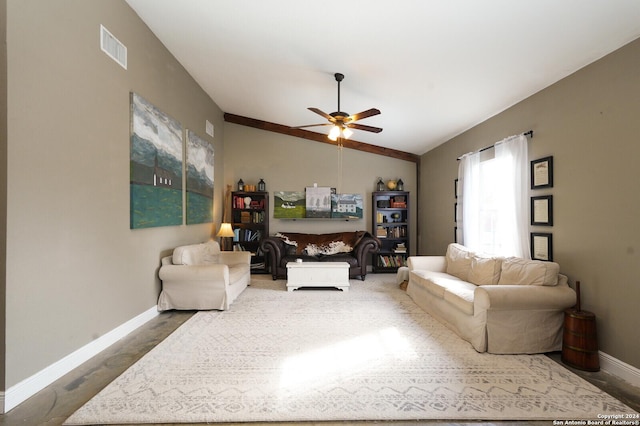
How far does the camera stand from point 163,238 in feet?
12.5

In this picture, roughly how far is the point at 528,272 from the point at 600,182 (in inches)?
38.6

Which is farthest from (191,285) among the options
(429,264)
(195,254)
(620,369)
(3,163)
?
(620,369)

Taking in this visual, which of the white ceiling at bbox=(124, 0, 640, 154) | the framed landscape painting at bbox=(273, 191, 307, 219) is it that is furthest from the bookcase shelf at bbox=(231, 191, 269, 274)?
the white ceiling at bbox=(124, 0, 640, 154)

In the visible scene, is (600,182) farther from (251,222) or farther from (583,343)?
(251,222)

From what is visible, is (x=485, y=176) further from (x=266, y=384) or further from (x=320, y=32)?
(x=266, y=384)

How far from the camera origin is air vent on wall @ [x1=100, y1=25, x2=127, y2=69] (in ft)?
8.93

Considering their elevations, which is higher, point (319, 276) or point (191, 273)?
point (191, 273)

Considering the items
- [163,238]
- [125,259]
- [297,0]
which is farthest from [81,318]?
[297,0]

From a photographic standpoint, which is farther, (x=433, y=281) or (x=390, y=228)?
(x=390, y=228)

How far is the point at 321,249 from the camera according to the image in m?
5.98

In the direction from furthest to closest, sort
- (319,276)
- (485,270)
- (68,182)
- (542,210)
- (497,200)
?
(319,276)
(497,200)
(485,270)
(542,210)
(68,182)

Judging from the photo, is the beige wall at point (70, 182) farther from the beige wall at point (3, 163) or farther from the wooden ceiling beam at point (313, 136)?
the wooden ceiling beam at point (313, 136)

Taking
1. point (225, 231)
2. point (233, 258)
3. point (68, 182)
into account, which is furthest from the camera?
point (225, 231)

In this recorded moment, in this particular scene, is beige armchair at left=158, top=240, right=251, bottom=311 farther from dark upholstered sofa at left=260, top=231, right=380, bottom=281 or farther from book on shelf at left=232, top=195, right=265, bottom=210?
book on shelf at left=232, top=195, right=265, bottom=210
